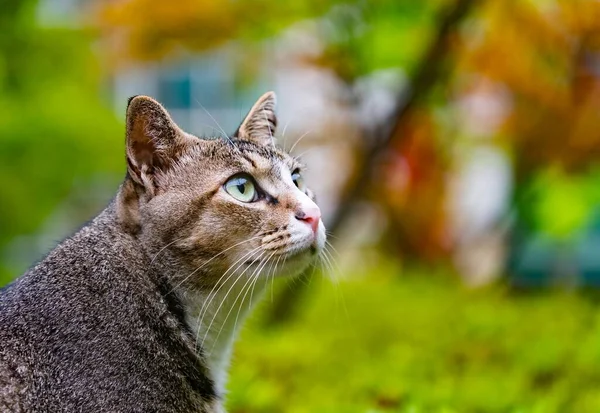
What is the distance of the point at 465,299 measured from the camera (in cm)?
759

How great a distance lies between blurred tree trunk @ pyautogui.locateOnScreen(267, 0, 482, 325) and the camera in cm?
589

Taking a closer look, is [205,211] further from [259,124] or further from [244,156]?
[259,124]

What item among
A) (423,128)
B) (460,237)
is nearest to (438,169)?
(423,128)

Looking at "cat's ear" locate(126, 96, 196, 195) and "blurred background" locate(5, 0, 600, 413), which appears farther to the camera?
"blurred background" locate(5, 0, 600, 413)

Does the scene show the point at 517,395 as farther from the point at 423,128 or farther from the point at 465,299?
the point at 423,128

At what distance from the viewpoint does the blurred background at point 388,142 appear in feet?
15.6

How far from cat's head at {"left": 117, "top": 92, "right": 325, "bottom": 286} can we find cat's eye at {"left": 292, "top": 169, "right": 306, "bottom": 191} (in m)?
0.20

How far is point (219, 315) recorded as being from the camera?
2.83 metres

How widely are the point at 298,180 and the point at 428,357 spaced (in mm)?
2113

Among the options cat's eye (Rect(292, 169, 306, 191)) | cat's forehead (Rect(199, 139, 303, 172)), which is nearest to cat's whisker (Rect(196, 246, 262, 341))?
cat's forehead (Rect(199, 139, 303, 172))

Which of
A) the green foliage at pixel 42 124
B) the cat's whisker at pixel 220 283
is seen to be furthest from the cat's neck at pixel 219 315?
the green foliage at pixel 42 124

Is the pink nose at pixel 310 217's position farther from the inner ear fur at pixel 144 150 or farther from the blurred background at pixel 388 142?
the blurred background at pixel 388 142

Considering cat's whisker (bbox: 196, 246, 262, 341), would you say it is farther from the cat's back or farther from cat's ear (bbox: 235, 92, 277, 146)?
cat's ear (bbox: 235, 92, 277, 146)

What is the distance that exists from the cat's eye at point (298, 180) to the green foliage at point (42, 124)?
372cm
